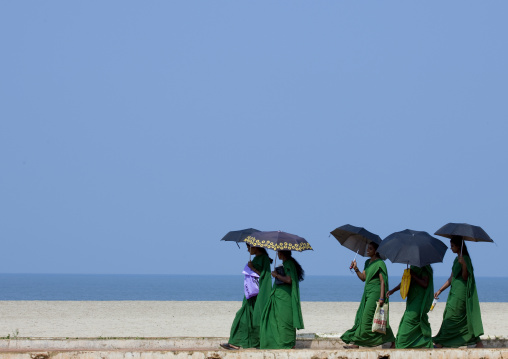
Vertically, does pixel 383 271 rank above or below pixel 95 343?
above

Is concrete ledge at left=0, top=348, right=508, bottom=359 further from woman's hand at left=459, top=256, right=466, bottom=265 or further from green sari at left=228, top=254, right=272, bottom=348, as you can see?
green sari at left=228, top=254, right=272, bottom=348

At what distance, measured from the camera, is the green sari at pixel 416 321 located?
11.5 meters

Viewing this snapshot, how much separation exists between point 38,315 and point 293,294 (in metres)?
16.0

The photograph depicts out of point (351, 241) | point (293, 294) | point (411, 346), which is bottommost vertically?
point (411, 346)

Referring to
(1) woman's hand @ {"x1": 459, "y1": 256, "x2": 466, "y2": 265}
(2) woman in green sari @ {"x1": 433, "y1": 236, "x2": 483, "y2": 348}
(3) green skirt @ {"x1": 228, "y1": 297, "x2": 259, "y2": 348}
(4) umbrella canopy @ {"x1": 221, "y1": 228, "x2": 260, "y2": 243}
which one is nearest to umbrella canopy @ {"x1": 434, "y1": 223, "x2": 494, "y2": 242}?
(2) woman in green sari @ {"x1": 433, "y1": 236, "x2": 483, "y2": 348}

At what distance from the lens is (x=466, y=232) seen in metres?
11.8

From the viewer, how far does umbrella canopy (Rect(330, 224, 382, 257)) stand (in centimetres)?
1254

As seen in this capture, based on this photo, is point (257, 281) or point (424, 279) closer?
point (424, 279)

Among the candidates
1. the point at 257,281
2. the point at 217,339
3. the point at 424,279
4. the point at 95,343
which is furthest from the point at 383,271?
the point at 95,343

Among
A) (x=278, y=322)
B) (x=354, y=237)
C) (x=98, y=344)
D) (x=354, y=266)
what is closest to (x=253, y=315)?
(x=278, y=322)

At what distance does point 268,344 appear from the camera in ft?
39.4

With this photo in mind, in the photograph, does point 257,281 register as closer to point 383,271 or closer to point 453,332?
point 383,271

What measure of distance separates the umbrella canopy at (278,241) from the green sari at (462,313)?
2261 mm

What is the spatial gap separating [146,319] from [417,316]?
47.9ft
